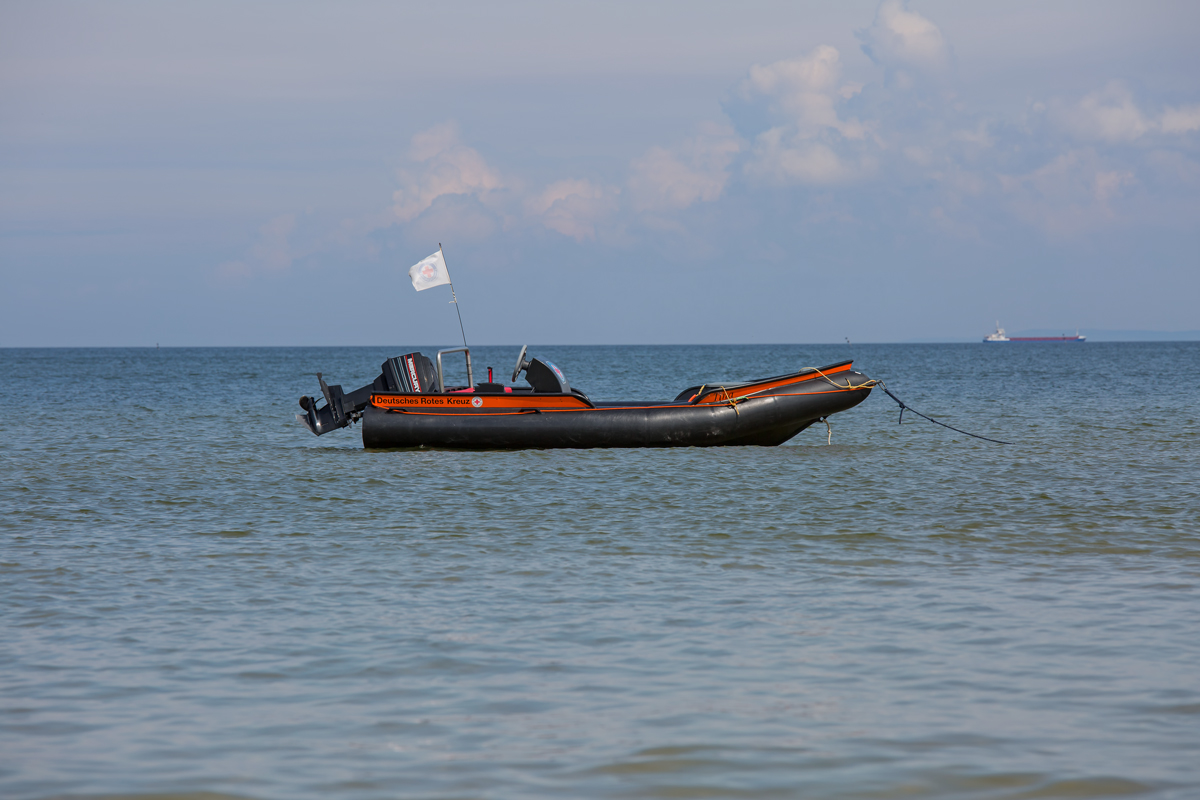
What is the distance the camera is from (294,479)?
1523 cm

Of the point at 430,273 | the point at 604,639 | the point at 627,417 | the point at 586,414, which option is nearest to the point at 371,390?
the point at 430,273

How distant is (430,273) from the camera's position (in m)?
18.6

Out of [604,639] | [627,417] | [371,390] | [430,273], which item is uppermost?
[430,273]

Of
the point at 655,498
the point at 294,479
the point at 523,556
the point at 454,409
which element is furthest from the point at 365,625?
the point at 454,409

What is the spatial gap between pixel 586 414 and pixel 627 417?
670mm

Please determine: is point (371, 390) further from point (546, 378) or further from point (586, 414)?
point (586, 414)

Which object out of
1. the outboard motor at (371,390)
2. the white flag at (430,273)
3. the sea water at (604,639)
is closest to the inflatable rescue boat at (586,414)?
the outboard motor at (371,390)

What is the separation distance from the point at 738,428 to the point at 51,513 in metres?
10.1

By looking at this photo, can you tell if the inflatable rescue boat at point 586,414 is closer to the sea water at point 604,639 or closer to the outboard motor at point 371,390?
the outboard motor at point 371,390

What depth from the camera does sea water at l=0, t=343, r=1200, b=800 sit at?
A: 4.46 meters

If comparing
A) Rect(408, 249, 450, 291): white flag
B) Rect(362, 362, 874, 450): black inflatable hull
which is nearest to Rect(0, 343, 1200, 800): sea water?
Rect(362, 362, 874, 450): black inflatable hull

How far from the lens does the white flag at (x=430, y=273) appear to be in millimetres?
18406

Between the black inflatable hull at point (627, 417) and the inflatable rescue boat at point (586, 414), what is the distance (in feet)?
0.05

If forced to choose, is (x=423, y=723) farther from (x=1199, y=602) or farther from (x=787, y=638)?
(x=1199, y=602)
